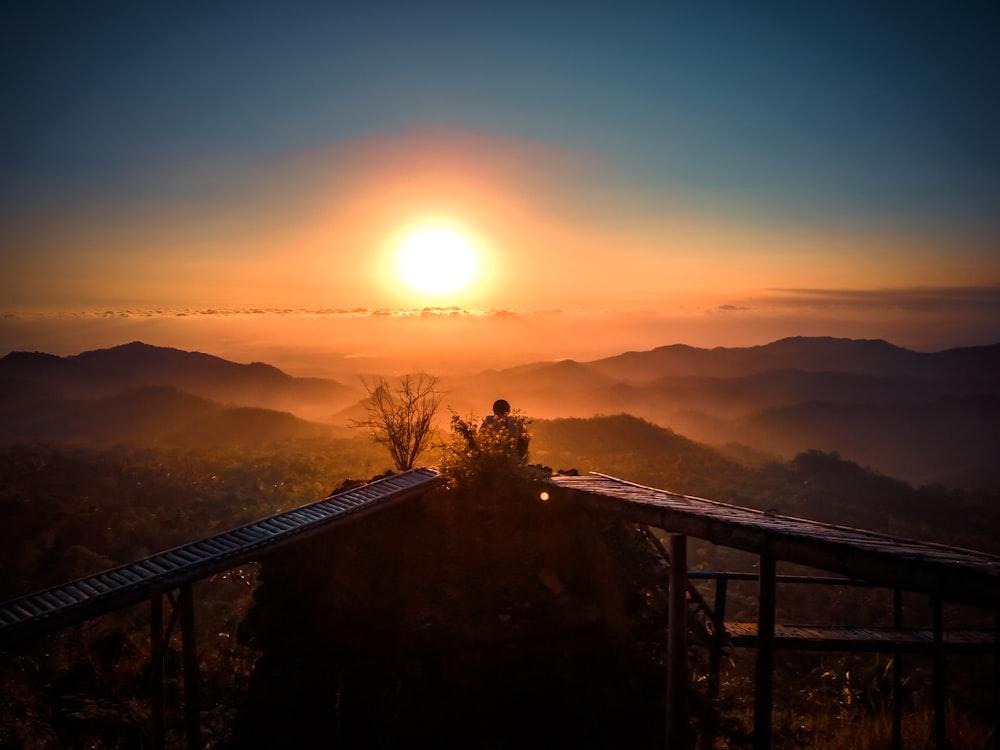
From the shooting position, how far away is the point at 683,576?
8.32 m

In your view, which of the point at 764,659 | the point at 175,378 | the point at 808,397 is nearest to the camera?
the point at 764,659

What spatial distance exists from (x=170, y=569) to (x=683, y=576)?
662 cm

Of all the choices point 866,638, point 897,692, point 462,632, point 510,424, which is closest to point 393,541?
point 462,632

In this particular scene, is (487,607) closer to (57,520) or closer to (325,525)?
(325,525)

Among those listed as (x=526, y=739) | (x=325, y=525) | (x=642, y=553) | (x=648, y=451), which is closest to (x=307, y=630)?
(x=325, y=525)

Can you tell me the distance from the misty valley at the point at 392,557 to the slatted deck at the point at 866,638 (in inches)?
65.4

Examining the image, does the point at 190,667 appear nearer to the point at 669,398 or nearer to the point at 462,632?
the point at 462,632

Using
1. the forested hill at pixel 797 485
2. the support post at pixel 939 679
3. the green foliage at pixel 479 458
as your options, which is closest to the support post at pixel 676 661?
the green foliage at pixel 479 458

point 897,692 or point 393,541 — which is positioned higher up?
point 393,541

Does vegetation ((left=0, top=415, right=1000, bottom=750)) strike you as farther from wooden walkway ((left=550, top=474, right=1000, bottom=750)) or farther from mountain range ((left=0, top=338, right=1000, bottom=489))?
mountain range ((left=0, top=338, right=1000, bottom=489))

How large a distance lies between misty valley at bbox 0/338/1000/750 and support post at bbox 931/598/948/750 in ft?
3.69

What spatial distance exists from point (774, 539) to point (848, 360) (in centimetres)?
9895

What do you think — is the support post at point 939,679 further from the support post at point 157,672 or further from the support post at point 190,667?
the support post at point 157,672

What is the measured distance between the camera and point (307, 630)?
10727mm
